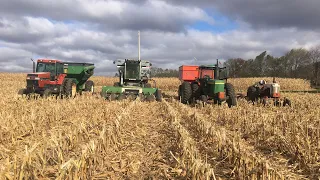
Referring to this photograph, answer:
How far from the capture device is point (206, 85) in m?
13.7

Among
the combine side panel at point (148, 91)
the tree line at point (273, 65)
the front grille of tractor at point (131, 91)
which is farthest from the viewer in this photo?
the tree line at point (273, 65)

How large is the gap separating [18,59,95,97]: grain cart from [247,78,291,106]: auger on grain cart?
9615 millimetres

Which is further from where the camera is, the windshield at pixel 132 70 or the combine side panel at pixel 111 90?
the windshield at pixel 132 70

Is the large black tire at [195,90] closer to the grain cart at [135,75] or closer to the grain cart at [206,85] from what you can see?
the grain cart at [206,85]

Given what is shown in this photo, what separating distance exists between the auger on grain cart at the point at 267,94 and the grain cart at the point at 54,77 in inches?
379

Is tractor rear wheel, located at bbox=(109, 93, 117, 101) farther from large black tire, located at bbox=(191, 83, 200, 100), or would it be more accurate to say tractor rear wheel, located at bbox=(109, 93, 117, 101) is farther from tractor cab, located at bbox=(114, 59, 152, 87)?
large black tire, located at bbox=(191, 83, 200, 100)

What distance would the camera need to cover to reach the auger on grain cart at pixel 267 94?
42.2 feet

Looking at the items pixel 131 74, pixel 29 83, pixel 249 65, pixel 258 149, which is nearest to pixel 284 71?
pixel 249 65

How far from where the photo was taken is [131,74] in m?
17.5

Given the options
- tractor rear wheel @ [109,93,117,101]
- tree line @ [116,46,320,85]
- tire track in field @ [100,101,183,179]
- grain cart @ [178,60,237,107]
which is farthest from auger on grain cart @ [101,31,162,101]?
tree line @ [116,46,320,85]

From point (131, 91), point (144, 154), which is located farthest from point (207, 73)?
point (144, 154)

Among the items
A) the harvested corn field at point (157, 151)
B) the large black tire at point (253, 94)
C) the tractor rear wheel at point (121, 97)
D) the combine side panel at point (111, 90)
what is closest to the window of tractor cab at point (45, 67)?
the combine side panel at point (111, 90)

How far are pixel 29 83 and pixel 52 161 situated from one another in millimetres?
11929

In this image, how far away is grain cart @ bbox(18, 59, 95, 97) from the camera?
591 inches
